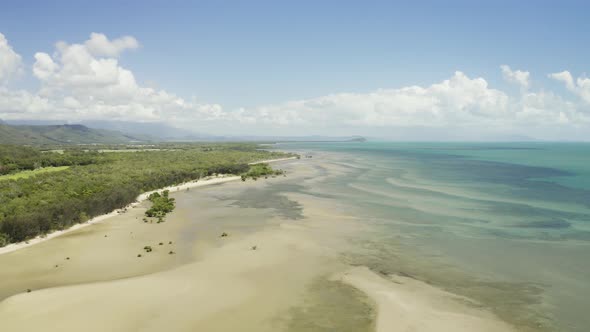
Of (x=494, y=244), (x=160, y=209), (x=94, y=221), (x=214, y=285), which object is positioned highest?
(x=494, y=244)

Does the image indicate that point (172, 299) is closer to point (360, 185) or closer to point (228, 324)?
point (228, 324)

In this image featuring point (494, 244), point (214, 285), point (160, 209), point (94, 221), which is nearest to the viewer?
point (214, 285)

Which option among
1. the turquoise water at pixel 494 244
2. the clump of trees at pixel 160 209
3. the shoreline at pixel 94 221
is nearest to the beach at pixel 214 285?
the shoreline at pixel 94 221

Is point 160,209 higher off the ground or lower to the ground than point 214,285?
higher

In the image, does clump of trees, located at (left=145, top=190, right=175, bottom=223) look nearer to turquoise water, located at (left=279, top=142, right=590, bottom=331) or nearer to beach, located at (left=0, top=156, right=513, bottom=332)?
beach, located at (left=0, top=156, right=513, bottom=332)

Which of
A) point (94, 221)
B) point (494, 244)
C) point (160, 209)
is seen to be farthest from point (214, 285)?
point (494, 244)

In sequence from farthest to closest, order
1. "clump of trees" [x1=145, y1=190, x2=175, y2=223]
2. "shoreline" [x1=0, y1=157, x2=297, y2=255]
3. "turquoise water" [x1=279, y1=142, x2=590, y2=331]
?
"clump of trees" [x1=145, y1=190, x2=175, y2=223] < "shoreline" [x1=0, y1=157, x2=297, y2=255] < "turquoise water" [x1=279, y1=142, x2=590, y2=331]

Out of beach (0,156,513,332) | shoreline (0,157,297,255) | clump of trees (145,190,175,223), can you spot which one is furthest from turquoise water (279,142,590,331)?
shoreline (0,157,297,255)

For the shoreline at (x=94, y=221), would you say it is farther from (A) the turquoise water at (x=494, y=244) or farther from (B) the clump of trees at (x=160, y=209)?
(A) the turquoise water at (x=494, y=244)

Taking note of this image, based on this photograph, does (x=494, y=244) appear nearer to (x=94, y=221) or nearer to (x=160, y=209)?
(x=160, y=209)

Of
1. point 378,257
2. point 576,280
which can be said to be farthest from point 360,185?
point 576,280
